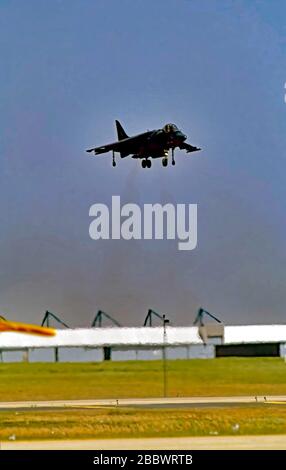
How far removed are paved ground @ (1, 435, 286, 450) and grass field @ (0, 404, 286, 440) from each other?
7.65 ft

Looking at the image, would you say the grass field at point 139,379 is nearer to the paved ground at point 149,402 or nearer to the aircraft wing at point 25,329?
the paved ground at point 149,402

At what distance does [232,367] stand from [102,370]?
54.6 feet

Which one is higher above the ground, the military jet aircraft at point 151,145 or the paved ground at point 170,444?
the military jet aircraft at point 151,145

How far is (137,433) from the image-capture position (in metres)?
56.8

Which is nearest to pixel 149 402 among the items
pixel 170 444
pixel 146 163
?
pixel 146 163

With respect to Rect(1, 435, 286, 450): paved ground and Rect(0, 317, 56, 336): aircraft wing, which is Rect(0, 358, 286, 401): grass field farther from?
Rect(0, 317, 56, 336): aircraft wing

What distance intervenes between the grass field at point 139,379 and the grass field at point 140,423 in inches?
841

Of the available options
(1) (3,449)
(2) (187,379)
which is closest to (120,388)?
(2) (187,379)

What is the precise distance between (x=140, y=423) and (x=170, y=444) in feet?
34.6

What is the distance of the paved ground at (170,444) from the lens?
164 feet

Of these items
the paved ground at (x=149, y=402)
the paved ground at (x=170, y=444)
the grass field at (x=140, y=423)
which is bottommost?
the paved ground at (x=170, y=444)

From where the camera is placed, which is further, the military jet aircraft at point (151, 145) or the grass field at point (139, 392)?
the military jet aircraft at point (151, 145)

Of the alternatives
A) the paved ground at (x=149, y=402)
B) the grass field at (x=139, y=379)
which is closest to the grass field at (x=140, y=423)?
the paved ground at (x=149, y=402)
